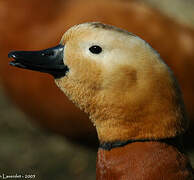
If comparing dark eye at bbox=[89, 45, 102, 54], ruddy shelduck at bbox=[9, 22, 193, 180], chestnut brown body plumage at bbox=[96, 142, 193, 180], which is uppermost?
dark eye at bbox=[89, 45, 102, 54]

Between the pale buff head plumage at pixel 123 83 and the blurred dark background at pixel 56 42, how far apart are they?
47.8 inches

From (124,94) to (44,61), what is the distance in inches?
10.6

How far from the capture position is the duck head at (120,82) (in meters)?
1.06

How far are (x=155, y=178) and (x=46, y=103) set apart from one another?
1434 millimetres

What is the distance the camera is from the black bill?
112cm

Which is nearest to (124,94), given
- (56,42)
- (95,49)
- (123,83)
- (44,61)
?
(123,83)

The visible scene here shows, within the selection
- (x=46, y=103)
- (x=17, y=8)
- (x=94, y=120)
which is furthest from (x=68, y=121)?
(x=94, y=120)

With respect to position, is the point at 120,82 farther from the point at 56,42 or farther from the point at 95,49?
the point at 56,42

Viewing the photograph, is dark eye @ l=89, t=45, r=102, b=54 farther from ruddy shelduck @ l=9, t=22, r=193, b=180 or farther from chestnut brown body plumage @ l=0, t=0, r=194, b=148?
chestnut brown body plumage @ l=0, t=0, r=194, b=148

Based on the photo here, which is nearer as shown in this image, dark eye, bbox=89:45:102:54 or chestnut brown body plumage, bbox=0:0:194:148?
dark eye, bbox=89:45:102:54

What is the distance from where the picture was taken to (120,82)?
1059mm

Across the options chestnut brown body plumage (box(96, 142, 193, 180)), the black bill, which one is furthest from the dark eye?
chestnut brown body plumage (box(96, 142, 193, 180))

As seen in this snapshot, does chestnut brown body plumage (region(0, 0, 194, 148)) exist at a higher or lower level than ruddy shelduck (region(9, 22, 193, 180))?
lower

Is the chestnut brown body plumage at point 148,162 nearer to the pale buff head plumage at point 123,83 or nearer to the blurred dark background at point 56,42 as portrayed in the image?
the pale buff head plumage at point 123,83
